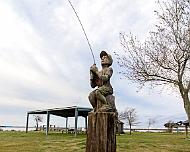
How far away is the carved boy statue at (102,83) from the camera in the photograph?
6723 millimetres

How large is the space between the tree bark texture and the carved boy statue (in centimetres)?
22

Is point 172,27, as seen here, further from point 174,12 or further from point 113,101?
Answer: point 113,101

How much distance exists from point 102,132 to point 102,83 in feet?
3.43

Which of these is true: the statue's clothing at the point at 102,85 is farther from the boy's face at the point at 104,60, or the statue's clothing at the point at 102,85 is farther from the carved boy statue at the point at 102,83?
the boy's face at the point at 104,60

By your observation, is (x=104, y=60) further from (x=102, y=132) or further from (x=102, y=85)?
(x=102, y=132)

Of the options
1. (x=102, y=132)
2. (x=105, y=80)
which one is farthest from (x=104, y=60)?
(x=102, y=132)

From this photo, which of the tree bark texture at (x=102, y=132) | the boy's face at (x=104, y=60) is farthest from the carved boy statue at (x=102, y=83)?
the tree bark texture at (x=102, y=132)

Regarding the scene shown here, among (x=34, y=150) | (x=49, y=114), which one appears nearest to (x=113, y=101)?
(x=34, y=150)

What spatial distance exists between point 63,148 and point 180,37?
36.5 ft

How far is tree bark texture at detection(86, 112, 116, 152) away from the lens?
6339mm

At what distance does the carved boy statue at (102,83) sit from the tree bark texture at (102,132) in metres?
0.22

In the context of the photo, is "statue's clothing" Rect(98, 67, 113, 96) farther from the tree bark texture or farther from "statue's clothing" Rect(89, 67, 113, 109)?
the tree bark texture

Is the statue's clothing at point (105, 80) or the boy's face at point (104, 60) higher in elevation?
the boy's face at point (104, 60)

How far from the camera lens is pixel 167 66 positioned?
945 inches
